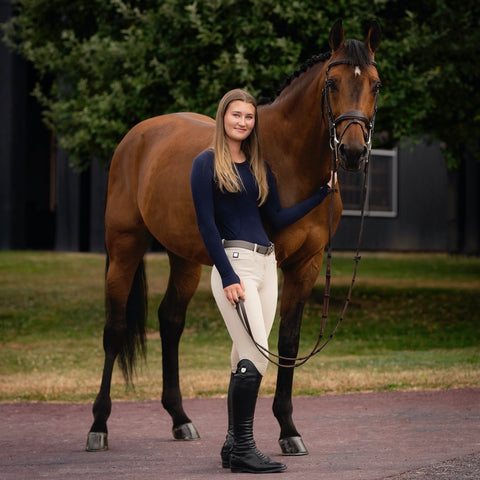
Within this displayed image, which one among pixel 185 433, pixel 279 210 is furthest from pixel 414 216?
pixel 279 210

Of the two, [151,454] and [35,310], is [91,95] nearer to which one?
[35,310]

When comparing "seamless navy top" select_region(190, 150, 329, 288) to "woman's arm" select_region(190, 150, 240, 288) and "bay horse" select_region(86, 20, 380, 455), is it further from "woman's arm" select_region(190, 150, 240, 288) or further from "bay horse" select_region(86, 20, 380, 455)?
"bay horse" select_region(86, 20, 380, 455)

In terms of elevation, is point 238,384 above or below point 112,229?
below

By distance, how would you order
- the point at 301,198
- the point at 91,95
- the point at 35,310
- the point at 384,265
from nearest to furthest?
the point at 301,198
the point at 91,95
the point at 35,310
the point at 384,265

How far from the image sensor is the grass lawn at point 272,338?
9906 millimetres

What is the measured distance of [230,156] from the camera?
5.72m

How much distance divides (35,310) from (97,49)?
4964mm

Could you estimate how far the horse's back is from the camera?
698 centimetres

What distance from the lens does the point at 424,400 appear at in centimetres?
851

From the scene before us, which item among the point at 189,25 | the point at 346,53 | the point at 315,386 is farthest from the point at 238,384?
the point at 189,25

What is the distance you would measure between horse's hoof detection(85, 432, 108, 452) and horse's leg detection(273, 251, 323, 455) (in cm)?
123

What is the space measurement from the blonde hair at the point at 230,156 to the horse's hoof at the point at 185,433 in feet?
6.35

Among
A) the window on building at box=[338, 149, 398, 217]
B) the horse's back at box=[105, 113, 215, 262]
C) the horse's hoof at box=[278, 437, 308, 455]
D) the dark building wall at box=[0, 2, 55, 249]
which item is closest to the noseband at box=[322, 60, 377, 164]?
the horse's back at box=[105, 113, 215, 262]

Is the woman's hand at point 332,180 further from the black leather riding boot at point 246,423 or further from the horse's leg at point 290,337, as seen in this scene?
the black leather riding boot at point 246,423
